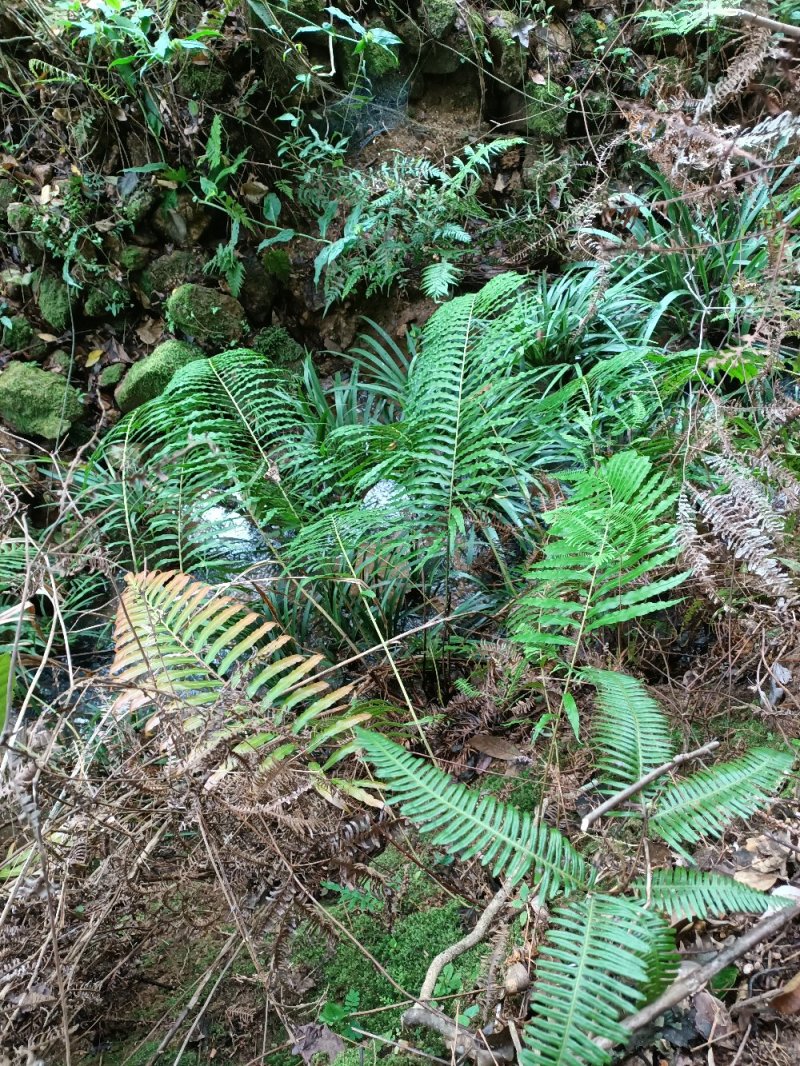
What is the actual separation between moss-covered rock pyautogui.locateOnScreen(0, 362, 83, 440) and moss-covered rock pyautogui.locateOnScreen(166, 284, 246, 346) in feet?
2.45

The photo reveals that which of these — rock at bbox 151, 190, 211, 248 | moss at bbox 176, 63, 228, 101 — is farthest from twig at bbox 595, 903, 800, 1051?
moss at bbox 176, 63, 228, 101

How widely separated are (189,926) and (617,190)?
4155mm

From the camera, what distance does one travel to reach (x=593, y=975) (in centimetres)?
85

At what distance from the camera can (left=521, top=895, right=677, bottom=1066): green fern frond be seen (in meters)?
0.80

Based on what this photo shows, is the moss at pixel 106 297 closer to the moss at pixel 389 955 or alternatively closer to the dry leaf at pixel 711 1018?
the moss at pixel 389 955

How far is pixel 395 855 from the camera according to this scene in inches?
66.7

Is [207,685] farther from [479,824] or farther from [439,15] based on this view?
[439,15]

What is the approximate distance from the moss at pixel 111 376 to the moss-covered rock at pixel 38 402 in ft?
0.47

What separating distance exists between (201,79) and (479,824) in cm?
393

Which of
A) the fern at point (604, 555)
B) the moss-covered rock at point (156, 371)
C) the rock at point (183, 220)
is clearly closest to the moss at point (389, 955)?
the fern at point (604, 555)

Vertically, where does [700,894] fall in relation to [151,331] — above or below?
above

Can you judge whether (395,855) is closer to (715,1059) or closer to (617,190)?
(715,1059)

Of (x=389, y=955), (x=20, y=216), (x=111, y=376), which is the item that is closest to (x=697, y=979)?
(x=389, y=955)

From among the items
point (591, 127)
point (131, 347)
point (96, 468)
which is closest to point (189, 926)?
point (96, 468)
